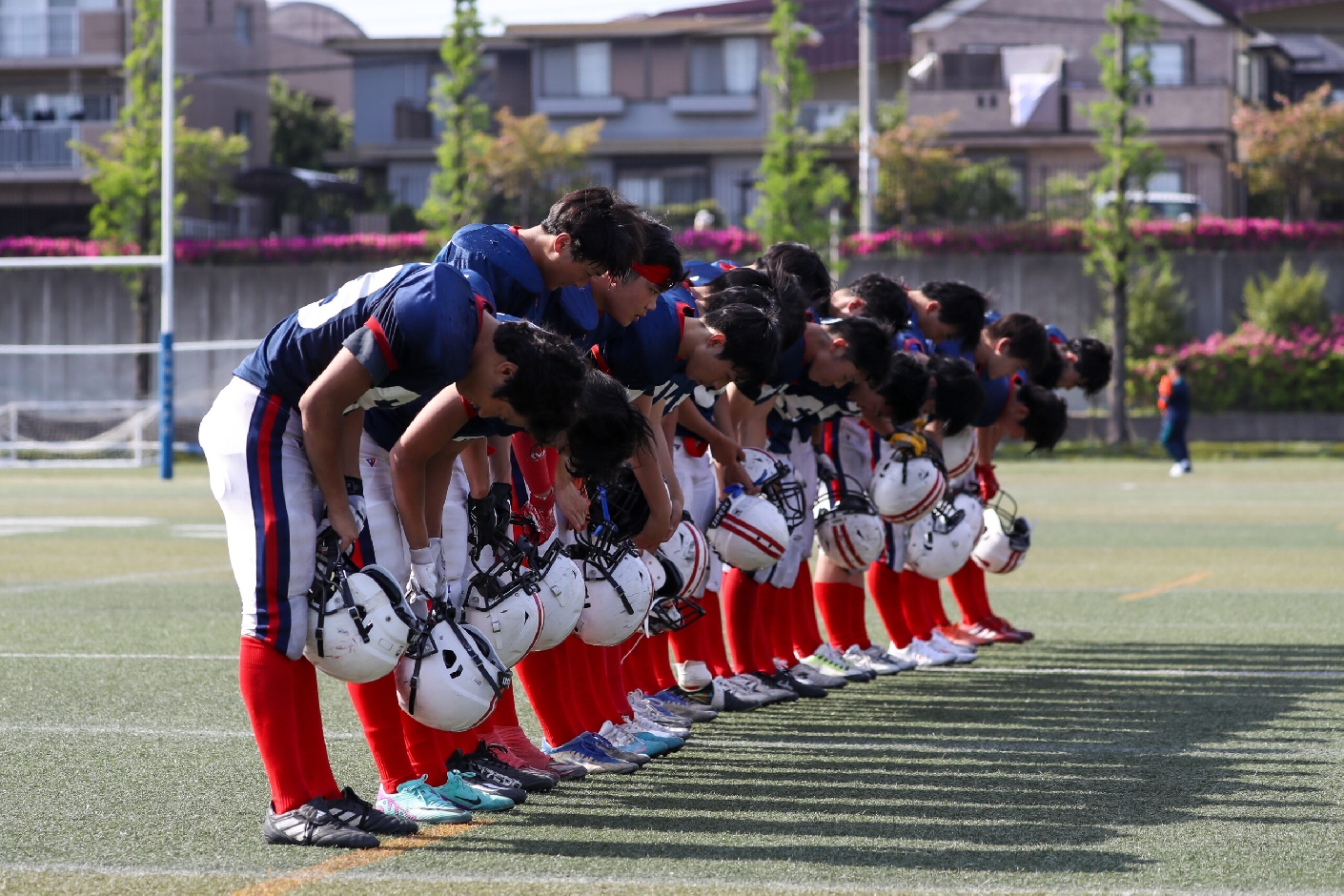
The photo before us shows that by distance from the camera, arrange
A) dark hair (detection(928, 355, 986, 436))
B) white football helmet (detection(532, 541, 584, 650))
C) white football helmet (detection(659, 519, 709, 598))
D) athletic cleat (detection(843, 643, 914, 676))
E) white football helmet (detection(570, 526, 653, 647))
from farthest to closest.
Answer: athletic cleat (detection(843, 643, 914, 676)) < dark hair (detection(928, 355, 986, 436)) < white football helmet (detection(659, 519, 709, 598)) < white football helmet (detection(570, 526, 653, 647)) < white football helmet (detection(532, 541, 584, 650))

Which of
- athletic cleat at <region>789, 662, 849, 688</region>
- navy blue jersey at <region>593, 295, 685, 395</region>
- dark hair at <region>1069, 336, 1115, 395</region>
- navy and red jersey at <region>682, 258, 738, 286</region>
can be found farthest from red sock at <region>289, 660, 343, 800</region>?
dark hair at <region>1069, 336, 1115, 395</region>

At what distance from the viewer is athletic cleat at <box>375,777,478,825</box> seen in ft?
14.7

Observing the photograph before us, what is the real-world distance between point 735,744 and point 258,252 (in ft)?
99.1

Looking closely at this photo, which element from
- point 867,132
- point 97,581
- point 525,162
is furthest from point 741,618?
point 525,162

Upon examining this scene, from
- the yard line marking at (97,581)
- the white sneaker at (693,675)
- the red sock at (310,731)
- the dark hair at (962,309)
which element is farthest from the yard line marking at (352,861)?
the yard line marking at (97,581)

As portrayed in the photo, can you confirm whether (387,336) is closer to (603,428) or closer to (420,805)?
(603,428)

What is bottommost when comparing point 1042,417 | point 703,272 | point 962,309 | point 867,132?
point 1042,417

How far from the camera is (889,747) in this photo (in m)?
5.63

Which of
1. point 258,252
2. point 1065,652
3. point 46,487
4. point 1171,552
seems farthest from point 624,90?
point 1065,652

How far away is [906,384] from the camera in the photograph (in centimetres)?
686

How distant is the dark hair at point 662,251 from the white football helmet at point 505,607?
98cm

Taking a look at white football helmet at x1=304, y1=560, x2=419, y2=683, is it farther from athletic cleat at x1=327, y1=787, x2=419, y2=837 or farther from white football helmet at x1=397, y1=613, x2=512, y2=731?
athletic cleat at x1=327, y1=787, x2=419, y2=837

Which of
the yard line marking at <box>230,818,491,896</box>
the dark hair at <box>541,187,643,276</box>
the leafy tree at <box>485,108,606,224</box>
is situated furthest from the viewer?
the leafy tree at <box>485,108,606,224</box>

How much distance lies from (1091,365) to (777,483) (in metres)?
2.74
